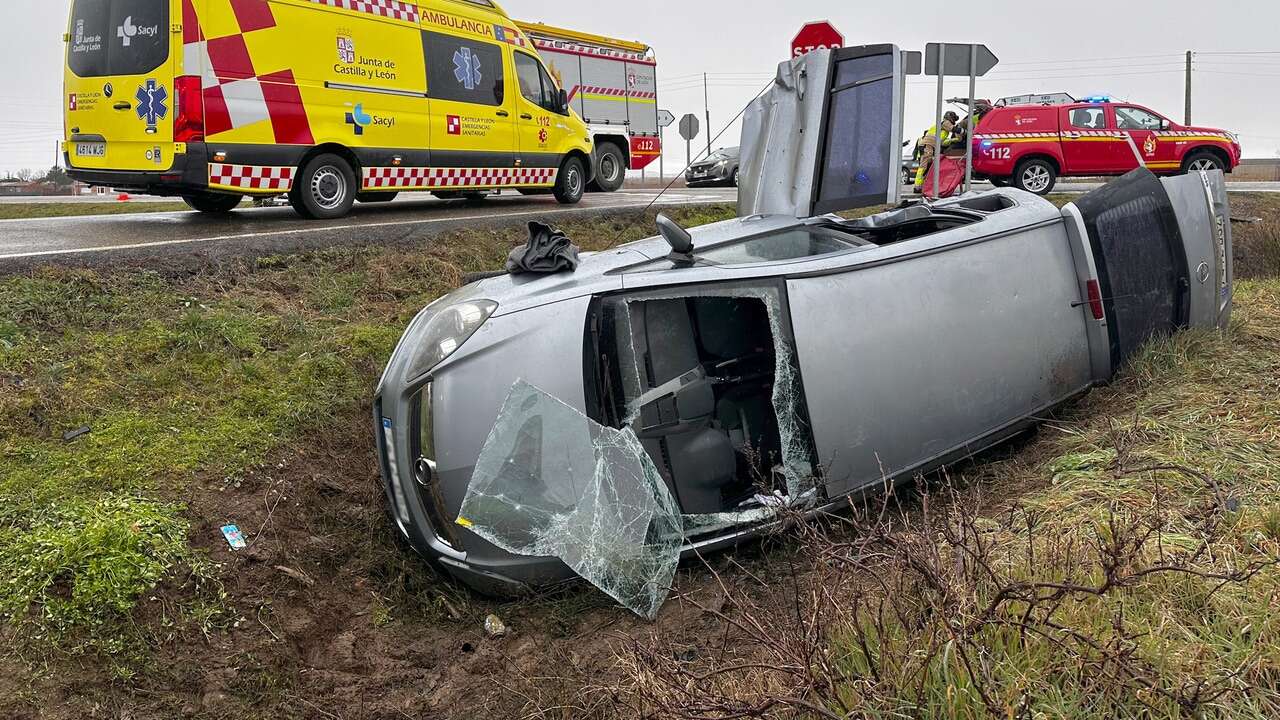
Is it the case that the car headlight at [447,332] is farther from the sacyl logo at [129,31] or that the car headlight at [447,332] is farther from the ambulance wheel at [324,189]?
the ambulance wheel at [324,189]

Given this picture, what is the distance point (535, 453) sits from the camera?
339cm

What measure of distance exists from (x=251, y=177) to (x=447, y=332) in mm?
5983

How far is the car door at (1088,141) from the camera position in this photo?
15.0 metres

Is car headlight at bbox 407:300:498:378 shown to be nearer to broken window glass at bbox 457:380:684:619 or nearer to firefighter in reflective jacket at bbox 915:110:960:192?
broken window glass at bbox 457:380:684:619

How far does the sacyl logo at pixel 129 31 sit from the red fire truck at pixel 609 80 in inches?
334

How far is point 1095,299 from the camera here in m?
4.63

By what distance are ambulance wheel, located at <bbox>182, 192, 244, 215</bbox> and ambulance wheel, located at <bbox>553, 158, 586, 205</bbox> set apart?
4.00 metres

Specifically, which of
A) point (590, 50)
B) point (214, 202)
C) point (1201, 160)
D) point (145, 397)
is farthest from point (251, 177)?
point (1201, 160)

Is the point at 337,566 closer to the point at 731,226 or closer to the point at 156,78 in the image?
the point at 731,226

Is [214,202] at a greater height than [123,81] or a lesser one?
lesser

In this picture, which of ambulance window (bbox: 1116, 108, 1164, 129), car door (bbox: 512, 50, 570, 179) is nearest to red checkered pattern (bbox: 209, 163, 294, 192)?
car door (bbox: 512, 50, 570, 179)

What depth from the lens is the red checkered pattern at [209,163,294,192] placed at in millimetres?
8336

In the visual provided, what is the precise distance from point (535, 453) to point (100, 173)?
6.95 m

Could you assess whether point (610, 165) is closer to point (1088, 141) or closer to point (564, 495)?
point (1088, 141)
